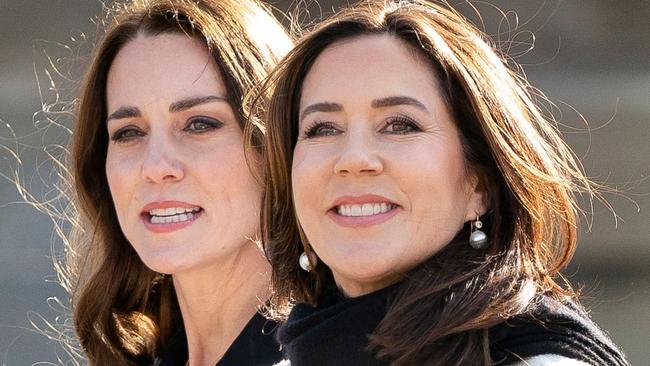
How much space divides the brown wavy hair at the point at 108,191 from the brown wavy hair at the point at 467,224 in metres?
0.35

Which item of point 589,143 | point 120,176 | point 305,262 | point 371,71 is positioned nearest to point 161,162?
point 120,176

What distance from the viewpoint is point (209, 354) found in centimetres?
332

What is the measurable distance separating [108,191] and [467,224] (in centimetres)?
118

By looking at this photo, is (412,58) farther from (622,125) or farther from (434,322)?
(622,125)

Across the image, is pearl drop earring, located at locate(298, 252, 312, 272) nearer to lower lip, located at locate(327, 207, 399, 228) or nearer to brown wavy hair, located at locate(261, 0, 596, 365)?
brown wavy hair, located at locate(261, 0, 596, 365)

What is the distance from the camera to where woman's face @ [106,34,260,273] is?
3127 millimetres

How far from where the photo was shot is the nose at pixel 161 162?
3104mm

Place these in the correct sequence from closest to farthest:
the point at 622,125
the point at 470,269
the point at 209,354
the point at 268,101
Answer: the point at 470,269 → the point at 268,101 → the point at 209,354 → the point at 622,125

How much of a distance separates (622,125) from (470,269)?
9.39 ft

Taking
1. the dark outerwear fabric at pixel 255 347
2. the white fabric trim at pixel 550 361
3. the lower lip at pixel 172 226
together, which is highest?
the lower lip at pixel 172 226

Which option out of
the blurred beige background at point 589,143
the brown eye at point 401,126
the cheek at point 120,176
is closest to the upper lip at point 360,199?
the brown eye at point 401,126

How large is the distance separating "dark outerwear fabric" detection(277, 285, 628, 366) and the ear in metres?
0.20

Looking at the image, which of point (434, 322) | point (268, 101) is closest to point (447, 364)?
point (434, 322)

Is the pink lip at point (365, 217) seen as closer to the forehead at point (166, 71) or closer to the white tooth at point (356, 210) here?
the white tooth at point (356, 210)
